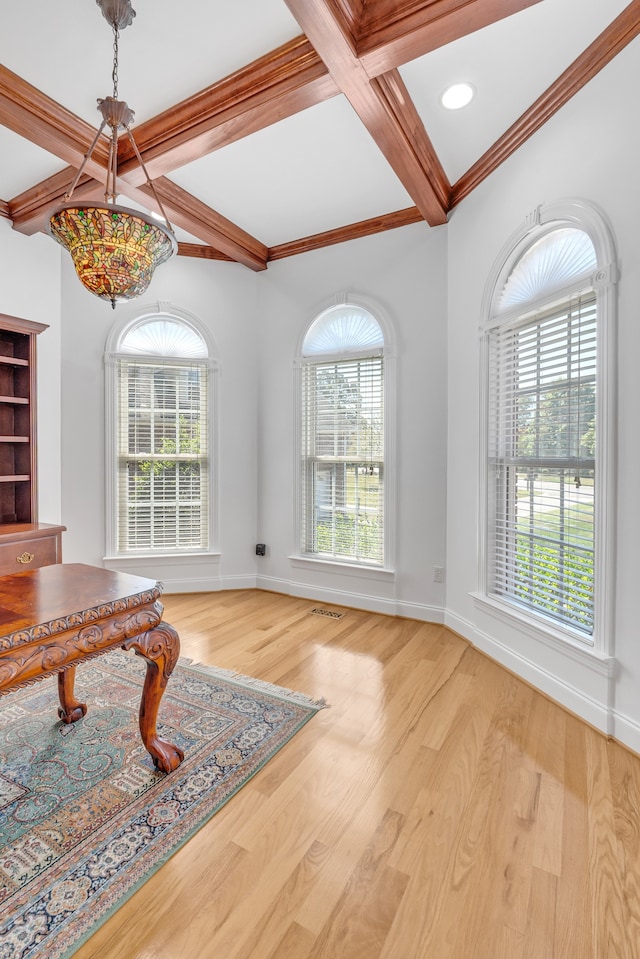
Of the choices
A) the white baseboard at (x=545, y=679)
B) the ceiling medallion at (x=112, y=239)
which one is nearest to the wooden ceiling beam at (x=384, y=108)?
the ceiling medallion at (x=112, y=239)

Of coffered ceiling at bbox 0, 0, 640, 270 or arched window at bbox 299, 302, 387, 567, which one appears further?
arched window at bbox 299, 302, 387, 567

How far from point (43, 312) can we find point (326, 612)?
10.4 ft

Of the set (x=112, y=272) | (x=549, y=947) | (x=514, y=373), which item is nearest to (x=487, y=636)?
(x=514, y=373)

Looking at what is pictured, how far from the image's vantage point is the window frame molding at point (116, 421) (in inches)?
155

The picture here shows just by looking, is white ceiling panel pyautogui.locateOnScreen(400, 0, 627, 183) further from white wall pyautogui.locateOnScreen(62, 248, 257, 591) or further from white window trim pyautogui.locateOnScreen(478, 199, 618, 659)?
white wall pyautogui.locateOnScreen(62, 248, 257, 591)

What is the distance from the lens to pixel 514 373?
278 centimetres

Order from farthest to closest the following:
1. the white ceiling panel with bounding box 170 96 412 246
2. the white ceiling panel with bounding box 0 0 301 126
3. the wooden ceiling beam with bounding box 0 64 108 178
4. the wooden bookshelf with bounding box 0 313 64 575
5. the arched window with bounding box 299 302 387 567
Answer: the arched window with bounding box 299 302 387 567 < the wooden bookshelf with bounding box 0 313 64 575 < the white ceiling panel with bounding box 170 96 412 246 < the wooden ceiling beam with bounding box 0 64 108 178 < the white ceiling panel with bounding box 0 0 301 126

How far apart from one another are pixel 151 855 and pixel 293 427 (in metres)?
3.14

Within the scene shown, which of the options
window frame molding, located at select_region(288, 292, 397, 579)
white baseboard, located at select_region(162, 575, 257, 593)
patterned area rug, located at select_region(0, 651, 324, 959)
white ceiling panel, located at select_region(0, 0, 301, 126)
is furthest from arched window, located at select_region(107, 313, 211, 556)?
white ceiling panel, located at select_region(0, 0, 301, 126)

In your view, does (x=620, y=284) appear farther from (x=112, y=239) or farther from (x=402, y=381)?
(x=112, y=239)

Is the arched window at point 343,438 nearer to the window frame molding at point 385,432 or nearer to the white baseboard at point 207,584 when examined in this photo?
the window frame molding at point 385,432

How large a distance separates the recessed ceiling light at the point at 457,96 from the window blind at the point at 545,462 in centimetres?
115

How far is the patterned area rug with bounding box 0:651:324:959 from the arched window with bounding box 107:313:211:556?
5.24ft

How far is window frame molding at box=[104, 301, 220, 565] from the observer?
3.93 m
